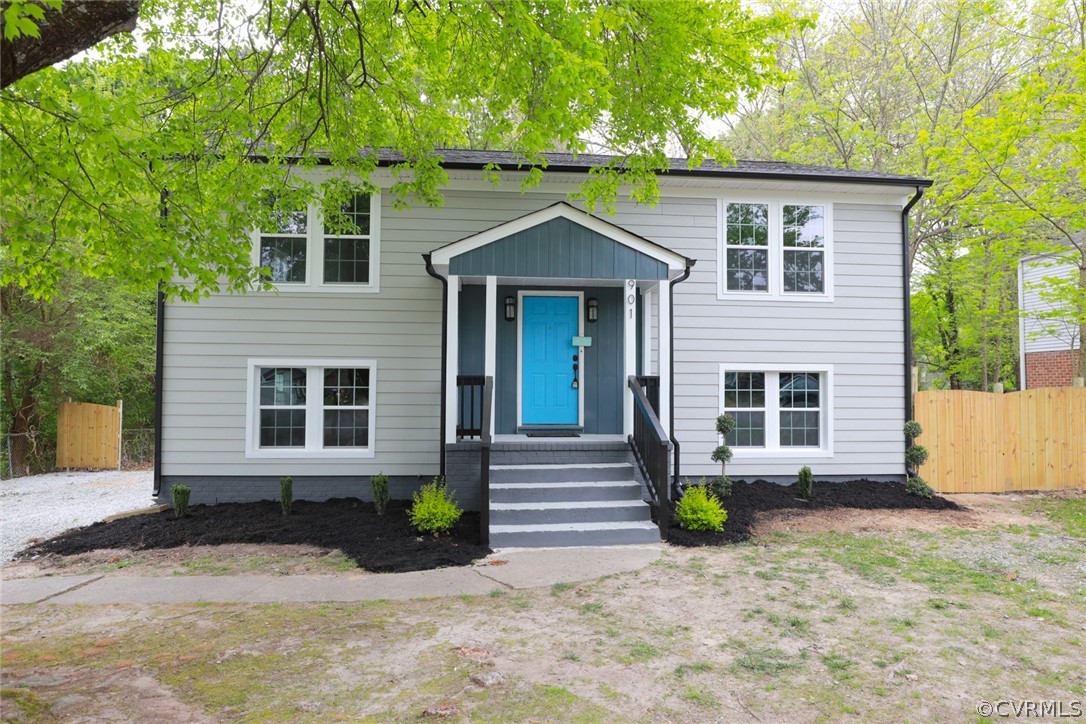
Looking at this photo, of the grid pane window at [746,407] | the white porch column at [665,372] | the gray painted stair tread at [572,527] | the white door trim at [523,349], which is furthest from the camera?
the grid pane window at [746,407]

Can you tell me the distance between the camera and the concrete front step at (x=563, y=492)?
22.9 feet

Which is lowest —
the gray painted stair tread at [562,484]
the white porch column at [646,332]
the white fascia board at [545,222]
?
the gray painted stair tread at [562,484]

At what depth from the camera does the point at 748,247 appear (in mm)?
9344

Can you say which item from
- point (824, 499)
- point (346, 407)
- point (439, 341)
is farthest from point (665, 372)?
point (346, 407)

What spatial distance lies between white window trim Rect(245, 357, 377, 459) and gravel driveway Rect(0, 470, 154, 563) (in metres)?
2.15

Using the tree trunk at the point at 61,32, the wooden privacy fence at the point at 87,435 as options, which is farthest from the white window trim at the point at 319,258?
the wooden privacy fence at the point at 87,435

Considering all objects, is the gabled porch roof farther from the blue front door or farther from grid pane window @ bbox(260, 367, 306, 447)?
grid pane window @ bbox(260, 367, 306, 447)

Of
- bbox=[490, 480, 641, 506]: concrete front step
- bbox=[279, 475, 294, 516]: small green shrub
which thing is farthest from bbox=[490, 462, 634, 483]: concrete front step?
bbox=[279, 475, 294, 516]: small green shrub

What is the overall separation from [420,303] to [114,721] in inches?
254

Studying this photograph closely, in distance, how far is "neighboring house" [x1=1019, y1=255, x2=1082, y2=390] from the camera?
55.5ft

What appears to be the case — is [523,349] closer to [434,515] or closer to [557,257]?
[557,257]

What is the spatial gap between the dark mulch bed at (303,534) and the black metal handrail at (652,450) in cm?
199

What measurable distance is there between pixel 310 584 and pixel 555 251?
459 centimetres

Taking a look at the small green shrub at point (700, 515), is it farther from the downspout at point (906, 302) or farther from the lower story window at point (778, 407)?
the downspout at point (906, 302)
